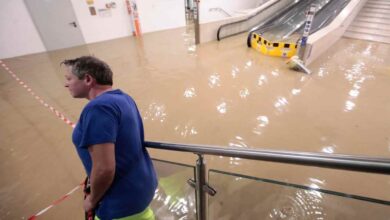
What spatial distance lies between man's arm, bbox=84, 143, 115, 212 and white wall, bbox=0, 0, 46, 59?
7.36m

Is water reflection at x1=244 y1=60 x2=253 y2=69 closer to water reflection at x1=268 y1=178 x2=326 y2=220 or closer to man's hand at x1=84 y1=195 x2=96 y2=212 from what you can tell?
water reflection at x1=268 y1=178 x2=326 y2=220

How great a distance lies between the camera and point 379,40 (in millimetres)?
5934

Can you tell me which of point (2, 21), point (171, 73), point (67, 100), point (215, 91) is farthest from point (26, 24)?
point (215, 91)

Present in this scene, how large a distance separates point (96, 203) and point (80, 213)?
1.01 metres

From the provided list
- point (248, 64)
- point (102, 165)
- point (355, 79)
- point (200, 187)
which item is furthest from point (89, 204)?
point (355, 79)

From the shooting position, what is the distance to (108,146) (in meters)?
0.78

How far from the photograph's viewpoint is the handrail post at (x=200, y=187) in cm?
105

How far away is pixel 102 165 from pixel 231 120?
7.33 ft

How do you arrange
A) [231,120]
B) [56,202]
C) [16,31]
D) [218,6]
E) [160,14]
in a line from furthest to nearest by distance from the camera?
[218,6] → [160,14] → [16,31] → [231,120] → [56,202]

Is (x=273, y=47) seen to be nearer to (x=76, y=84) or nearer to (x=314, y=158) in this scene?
(x=314, y=158)

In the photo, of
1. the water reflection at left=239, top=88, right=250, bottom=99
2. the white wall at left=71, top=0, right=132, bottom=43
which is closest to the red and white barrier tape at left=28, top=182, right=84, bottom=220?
the water reflection at left=239, top=88, right=250, bottom=99

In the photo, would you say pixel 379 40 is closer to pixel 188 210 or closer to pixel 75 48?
pixel 188 210

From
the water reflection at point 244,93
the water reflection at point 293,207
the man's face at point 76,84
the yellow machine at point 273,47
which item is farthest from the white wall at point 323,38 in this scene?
the man's face at point 76,84

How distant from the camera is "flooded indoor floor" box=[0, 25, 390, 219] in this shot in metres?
1.76
